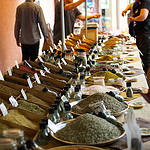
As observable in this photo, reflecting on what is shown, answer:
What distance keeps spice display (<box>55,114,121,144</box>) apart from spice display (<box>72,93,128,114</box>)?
0.31 metres

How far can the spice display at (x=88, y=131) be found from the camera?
150 centimetres

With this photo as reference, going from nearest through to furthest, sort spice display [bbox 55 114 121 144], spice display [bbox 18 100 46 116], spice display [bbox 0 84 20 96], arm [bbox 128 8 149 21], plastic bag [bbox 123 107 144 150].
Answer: plastic bag [bbox 123 107 144 150] < spice display [bbox 55 114 121 144] < spice display [bbox 18 100 46 116] < spice display [bbox 0 84 20 96] < arm [bbox 128 8 149 21]

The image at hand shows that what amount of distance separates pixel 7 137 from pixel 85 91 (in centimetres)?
145

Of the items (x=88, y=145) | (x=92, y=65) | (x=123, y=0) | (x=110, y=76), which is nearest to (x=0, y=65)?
(x=92, y=65)

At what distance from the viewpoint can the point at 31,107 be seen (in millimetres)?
1972

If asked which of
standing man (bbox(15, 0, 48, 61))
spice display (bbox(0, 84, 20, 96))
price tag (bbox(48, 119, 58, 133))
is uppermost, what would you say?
standing man (bbox(15, 0, 48, 61))

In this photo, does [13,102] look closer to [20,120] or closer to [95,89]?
[20,120]

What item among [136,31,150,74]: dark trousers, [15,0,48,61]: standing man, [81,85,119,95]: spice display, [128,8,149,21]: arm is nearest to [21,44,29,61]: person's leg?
[15,0,48,61]: standing man

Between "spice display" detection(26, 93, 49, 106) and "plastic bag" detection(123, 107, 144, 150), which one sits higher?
"plastic bag" detection(123, 107, 144, 150)

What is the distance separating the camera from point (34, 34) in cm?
564

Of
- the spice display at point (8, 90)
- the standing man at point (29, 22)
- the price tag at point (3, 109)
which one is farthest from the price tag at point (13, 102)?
the standing man at point (29, 22)

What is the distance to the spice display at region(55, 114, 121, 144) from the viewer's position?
4.91 feet

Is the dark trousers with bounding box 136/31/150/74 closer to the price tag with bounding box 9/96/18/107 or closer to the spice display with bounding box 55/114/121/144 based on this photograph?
the price tag with bounding box 9/96/18/107

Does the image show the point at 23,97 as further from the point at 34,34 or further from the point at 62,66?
the point at 34,34
